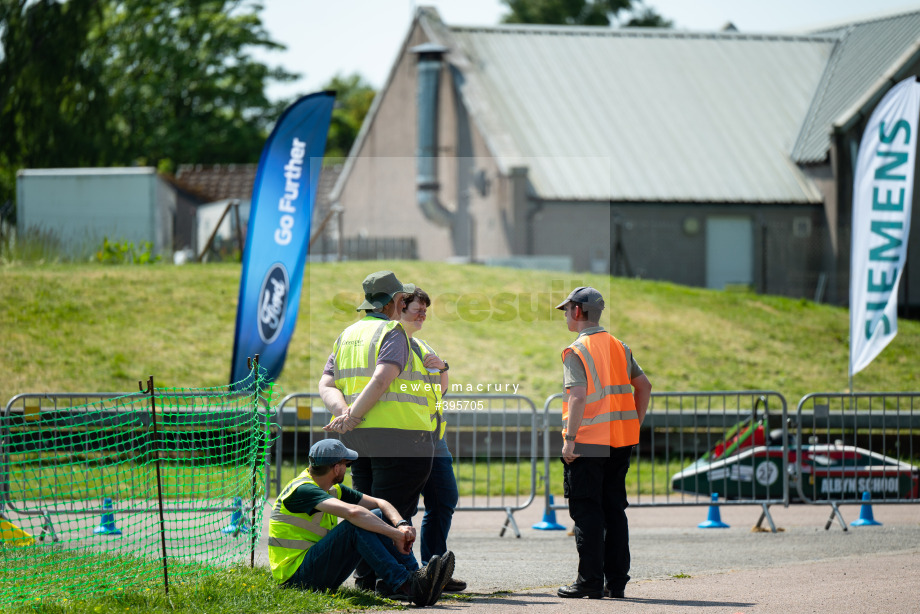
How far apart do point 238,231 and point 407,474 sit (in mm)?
15192

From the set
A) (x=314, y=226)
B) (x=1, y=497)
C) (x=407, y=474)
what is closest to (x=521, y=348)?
(x=314, y=226)

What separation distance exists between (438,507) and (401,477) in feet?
1.82

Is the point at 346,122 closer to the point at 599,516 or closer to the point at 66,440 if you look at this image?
the point at 66,440

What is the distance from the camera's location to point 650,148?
27.5 m

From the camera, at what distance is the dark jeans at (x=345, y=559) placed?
6391 millimetres

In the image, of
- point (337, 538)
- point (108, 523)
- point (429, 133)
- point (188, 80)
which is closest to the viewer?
point (337, 538)

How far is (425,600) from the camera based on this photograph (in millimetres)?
6375

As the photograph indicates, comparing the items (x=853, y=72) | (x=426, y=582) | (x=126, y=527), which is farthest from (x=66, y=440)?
(x=853, y=72)

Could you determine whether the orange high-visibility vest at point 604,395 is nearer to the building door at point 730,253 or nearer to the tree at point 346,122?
the building door at point 730,253

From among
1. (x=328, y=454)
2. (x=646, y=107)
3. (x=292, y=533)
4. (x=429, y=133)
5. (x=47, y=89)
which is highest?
(x=47, y=89)

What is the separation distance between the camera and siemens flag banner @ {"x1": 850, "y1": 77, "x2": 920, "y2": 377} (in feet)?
43.6

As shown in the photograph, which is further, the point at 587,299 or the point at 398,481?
the point at 587,299

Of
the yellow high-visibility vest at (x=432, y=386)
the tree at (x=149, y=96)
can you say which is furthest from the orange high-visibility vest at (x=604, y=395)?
the tree at (x=149, y=96)

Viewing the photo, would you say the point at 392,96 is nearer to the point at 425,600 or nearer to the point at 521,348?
the point at 521,348
